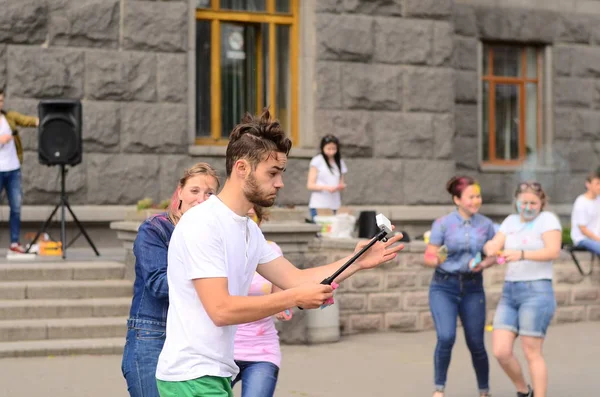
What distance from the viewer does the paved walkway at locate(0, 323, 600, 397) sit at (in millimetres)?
9242

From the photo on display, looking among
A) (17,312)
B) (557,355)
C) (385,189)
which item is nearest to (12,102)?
(17,312)

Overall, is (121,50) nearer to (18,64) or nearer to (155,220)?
(18,64)

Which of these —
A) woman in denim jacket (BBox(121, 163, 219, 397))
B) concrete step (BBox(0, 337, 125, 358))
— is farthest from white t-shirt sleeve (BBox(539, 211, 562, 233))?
concrete step (BBox(0, 337, 125, 358))

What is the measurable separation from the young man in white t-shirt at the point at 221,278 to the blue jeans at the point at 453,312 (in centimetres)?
435

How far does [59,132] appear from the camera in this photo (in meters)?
13.3

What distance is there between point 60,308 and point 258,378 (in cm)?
566

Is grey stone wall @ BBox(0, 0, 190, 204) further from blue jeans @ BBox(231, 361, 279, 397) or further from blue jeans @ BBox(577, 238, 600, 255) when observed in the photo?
blue jeans @ BBox(231, 361, 279, 397)

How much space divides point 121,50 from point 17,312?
464 cm

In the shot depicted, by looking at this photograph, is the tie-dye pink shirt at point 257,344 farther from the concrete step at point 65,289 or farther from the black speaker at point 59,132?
the black speaker at point 59,132

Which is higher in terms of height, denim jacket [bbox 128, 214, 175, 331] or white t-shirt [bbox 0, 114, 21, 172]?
white t-shirt [bbox 0, 114, 21, 172]

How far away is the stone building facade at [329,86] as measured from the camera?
14602 mm

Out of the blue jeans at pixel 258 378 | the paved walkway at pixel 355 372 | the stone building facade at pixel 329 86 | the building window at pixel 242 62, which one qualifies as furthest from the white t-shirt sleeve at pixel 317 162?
the blue jeans at pixel 258 378

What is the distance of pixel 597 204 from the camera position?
47.7 feet

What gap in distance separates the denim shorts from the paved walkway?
1.04 meters
